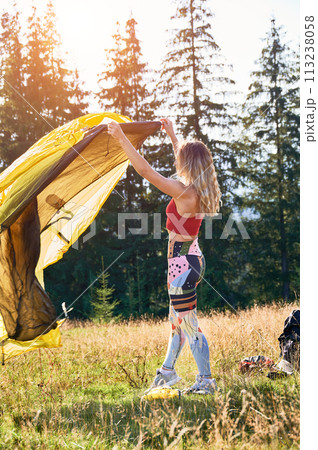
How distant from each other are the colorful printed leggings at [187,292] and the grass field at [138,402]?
1.04 ft

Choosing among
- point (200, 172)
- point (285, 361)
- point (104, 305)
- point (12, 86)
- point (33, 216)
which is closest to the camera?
point (200, 172)

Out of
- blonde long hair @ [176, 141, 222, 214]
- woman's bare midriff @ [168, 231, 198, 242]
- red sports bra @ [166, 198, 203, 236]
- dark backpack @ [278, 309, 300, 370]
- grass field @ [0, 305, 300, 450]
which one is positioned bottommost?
grass field @ [0, 305, 300, 450]

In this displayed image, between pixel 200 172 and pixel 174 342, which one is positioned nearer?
pixel 200 172

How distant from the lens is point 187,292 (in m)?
3.53

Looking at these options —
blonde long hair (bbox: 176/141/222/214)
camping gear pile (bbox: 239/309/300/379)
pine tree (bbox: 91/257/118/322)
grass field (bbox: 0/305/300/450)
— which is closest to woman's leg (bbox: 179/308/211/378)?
grass field (bbox: 0/305/300/450)

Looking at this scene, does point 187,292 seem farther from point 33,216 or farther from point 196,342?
point 33,216

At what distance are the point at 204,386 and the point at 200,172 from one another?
1.79 m

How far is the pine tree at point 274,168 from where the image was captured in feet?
60.0

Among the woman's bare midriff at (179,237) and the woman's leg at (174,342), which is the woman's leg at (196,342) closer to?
the woman's leg at (174,342)

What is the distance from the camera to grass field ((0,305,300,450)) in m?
2.60

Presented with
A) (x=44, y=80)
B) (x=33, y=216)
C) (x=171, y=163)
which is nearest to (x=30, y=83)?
(x=44, y=80)

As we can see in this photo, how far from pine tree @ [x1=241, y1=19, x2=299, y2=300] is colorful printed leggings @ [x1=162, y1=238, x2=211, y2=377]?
49.4 ft

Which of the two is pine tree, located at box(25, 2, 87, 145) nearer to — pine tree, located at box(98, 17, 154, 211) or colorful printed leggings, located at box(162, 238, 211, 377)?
pine tree, located at box(98, 17, 154, 211)
